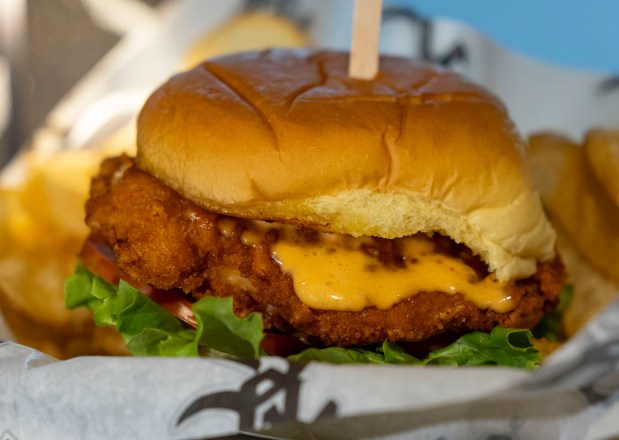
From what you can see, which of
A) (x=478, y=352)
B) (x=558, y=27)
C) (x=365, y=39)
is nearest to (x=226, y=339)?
(x=478, y=352)

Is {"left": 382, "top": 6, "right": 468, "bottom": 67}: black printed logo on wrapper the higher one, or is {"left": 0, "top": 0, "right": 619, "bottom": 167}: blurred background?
{"left": 382, "top": 6, "right": 468, "bottom": 67}: black printed logo on wrapper

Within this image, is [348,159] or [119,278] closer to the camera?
[348,159]

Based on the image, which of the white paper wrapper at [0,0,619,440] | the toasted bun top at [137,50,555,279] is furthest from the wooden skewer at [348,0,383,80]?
the white paper wrapper at [0,0,619,440]

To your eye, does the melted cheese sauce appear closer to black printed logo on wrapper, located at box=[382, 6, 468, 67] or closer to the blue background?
black printed logo on wrapper, located at box=[382, 6, 468, 67]

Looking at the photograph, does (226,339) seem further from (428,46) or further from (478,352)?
(428,46)

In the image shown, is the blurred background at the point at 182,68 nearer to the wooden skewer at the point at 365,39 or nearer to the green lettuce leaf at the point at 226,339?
the green lettuce leaf at the point at 226,339

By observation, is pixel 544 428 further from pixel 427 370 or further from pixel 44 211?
pixel 44 211
